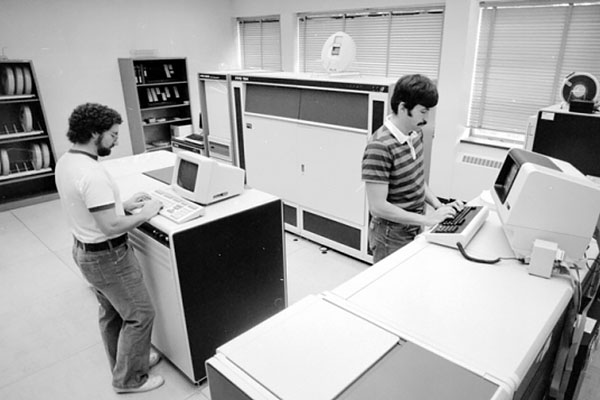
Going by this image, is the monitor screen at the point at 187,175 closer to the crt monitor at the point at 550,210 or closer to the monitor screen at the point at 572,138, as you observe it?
the crt monitor at the point at 550,210

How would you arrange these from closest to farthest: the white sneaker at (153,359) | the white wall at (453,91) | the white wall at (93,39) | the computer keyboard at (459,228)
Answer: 1. the computer keyboard at (459,228)
2. the white sneaker at (153,359)
3. the white wall at (453,91)
4. the white wall at (93,39)

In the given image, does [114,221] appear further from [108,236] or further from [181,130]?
[181,130]

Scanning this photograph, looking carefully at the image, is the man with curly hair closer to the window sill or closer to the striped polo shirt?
the striped polo shirt

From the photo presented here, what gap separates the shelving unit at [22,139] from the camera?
4934 mm

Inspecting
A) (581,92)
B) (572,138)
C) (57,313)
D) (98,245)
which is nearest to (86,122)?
(98,245)

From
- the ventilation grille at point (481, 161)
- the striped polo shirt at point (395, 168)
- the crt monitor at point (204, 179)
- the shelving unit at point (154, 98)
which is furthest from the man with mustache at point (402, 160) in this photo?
the shelving unit at point (154, 98)

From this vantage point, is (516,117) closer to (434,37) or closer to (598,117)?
(434,37)

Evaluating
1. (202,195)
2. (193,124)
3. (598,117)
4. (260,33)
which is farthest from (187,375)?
(260,33)

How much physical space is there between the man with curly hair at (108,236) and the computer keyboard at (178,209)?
66 mm

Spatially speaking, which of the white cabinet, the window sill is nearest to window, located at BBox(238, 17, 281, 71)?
the white cabinet

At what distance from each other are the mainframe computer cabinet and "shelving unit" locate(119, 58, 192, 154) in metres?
2.51

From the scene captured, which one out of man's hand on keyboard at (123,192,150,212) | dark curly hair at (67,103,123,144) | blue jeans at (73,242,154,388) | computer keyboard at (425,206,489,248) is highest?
dark curly hair at (67,103,123,144)

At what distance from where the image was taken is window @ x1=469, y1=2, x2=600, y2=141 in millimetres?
4027

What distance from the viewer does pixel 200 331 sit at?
2285 mm
